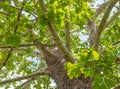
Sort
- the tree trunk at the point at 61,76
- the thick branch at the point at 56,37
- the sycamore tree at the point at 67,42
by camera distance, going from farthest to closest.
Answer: the tree trunk at the point at 61,76 → the thick branch at the point at 56,37 → the sycamore tree at the point at 67,42

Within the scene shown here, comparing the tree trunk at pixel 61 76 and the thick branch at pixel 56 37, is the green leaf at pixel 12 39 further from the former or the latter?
the tree trunk at pixel 61 76

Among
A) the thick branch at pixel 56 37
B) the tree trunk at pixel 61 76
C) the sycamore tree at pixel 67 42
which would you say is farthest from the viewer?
the tree trunk at pixel 61 76

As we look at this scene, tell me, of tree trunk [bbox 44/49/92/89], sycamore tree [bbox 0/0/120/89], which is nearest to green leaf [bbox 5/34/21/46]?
sycamore tree [bbox 0/0/120/89]

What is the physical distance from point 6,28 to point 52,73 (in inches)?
65.6

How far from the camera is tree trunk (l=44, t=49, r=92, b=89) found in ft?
17.9

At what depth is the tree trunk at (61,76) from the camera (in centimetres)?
544

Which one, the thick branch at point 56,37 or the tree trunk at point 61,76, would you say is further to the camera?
the tree trunk at point 61,76

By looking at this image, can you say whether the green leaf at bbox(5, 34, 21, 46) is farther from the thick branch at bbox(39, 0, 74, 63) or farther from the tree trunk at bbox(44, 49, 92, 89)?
→ the tree trunk at bbox(44, 49, 92, 89)

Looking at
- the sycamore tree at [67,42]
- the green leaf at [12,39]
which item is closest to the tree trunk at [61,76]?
the sycamore tree at [67,42]

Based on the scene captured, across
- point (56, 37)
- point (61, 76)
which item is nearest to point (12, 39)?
point (56, 37)

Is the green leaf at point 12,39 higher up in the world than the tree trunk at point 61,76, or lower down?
higher up

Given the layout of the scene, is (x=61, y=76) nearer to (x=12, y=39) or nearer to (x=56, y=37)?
(x=56, y=37)

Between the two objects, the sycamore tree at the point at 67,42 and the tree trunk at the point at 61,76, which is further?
the tree trunk at the point at 61,76

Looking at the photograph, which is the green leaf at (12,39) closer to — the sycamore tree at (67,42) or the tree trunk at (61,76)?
the sycamore tree at (67,42)
